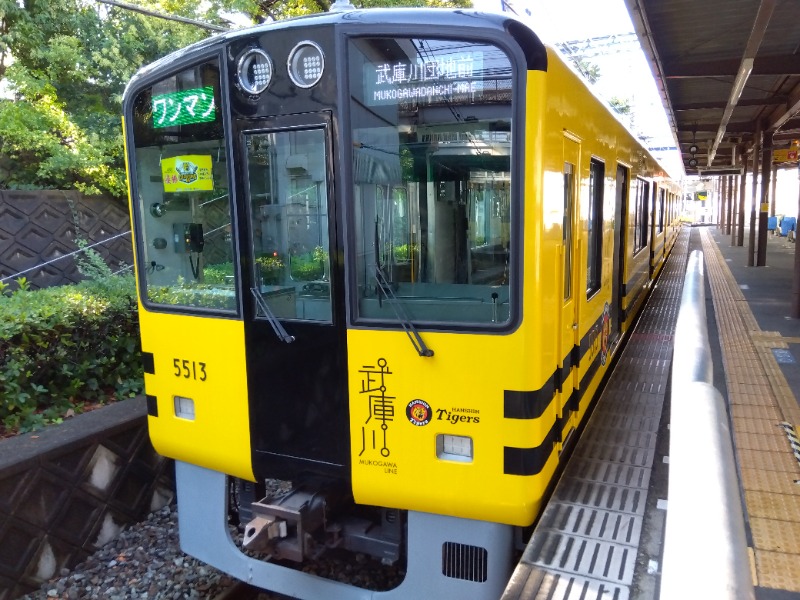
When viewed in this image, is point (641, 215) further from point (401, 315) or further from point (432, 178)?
point (401, 315)

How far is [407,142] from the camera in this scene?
9.07 ft

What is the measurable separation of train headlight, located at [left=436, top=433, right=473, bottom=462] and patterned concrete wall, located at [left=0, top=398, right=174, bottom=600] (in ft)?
8.44

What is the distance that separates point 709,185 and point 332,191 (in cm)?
5856

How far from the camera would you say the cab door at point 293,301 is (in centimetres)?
286

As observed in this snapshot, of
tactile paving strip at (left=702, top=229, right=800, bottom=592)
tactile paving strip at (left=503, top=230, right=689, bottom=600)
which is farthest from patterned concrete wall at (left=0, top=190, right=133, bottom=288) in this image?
tactile paving strip at (left=702, top=229, right=800, bottom=592)

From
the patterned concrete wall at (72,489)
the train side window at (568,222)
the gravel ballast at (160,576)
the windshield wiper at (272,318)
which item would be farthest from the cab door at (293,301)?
the patterned concrete wall at (72,489)

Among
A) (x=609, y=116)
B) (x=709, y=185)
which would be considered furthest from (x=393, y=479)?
(x=709, y=185)

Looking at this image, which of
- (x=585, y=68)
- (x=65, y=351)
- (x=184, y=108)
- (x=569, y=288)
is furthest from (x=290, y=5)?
(x=569, y=288)

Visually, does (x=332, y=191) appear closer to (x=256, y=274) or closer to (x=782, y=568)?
A: (x=256, y=274)

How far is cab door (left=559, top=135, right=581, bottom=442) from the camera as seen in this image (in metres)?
3.10

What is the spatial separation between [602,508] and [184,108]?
286 cm

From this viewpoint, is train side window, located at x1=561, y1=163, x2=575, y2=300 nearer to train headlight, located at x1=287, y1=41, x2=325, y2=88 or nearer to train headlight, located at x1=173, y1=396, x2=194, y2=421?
train headlight, located at x1=287, y1=41, x2=325, y2=88

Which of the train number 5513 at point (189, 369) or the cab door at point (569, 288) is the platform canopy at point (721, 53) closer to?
the cab door at point (569, 288)

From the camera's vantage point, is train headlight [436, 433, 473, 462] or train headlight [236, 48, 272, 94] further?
train headlight [236, 48, 272, 94]
